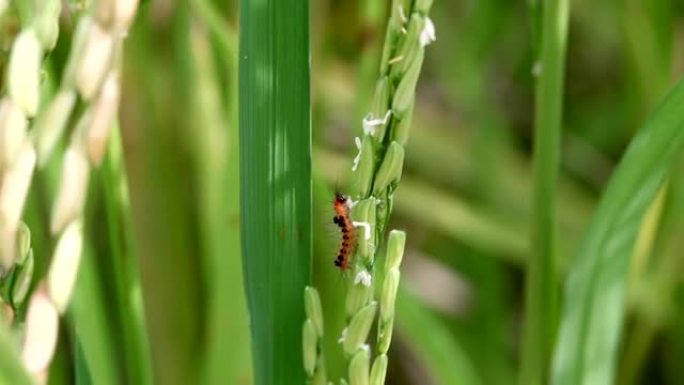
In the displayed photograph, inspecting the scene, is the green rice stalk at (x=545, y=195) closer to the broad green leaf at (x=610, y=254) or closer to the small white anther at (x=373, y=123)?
the broad green leaf at (x=610, y=254)

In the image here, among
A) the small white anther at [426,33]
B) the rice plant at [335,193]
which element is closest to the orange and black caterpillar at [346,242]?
the rice plant at [335,193]

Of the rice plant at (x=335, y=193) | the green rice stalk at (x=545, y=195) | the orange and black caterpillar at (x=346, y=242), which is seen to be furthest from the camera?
the green rice stalk at (x=545, y=195)

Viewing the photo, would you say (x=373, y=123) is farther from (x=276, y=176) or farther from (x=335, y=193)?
(x=335, y=193)

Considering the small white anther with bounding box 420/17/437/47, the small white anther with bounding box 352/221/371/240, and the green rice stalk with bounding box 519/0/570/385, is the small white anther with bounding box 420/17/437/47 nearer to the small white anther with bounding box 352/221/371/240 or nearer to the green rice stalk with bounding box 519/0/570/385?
the small white anther with bounding box 352/221/371/240

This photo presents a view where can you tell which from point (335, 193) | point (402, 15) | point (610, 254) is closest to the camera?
point (402, 15)

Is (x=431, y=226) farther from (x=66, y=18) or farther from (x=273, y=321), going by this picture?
(x=273, y=321)

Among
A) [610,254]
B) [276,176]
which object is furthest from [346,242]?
[610,254]

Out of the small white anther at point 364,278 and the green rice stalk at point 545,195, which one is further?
the green rice stalk at point 545,195

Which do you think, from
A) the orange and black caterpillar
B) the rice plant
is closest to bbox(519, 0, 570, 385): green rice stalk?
the rice plant
